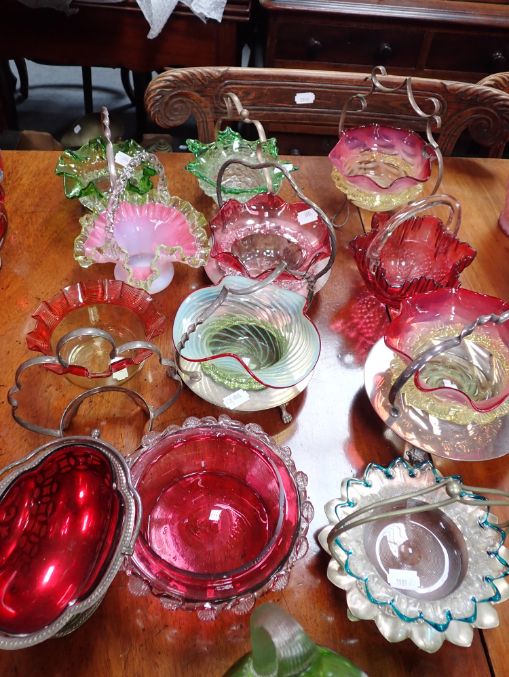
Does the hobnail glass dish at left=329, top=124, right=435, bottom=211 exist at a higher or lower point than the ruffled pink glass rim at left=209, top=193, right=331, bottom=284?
higher

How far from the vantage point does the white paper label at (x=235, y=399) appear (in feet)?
2.37

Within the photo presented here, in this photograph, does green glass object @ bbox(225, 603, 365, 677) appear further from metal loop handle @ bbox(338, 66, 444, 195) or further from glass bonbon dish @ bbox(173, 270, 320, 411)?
metal loop handle @ bbox(338, 66, 444, 195)

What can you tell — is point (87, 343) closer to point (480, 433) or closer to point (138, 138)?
point (480, 433)

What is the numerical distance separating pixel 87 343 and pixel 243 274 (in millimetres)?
245

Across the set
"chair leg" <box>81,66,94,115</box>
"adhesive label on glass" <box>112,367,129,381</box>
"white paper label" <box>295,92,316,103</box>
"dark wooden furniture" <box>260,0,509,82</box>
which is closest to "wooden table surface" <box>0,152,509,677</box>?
"adhesive label on glass" <box>112,367,129,381</box>

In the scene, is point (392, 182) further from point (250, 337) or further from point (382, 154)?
point (250, 337)

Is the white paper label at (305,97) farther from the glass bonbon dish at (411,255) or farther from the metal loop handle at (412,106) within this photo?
the glass bonbon dish at (411,255)

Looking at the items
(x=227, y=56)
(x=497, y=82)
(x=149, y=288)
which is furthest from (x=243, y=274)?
(x=227, y=56)

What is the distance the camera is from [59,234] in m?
0.94

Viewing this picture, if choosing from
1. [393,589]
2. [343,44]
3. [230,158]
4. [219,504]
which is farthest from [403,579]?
[343,44]

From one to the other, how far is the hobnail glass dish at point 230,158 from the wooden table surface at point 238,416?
0.15ft

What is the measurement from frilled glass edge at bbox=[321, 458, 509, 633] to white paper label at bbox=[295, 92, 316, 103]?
79 cm

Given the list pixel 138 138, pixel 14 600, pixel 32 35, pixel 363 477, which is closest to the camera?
pixel 14 600

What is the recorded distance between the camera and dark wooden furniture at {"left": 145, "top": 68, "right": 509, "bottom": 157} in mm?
1125
